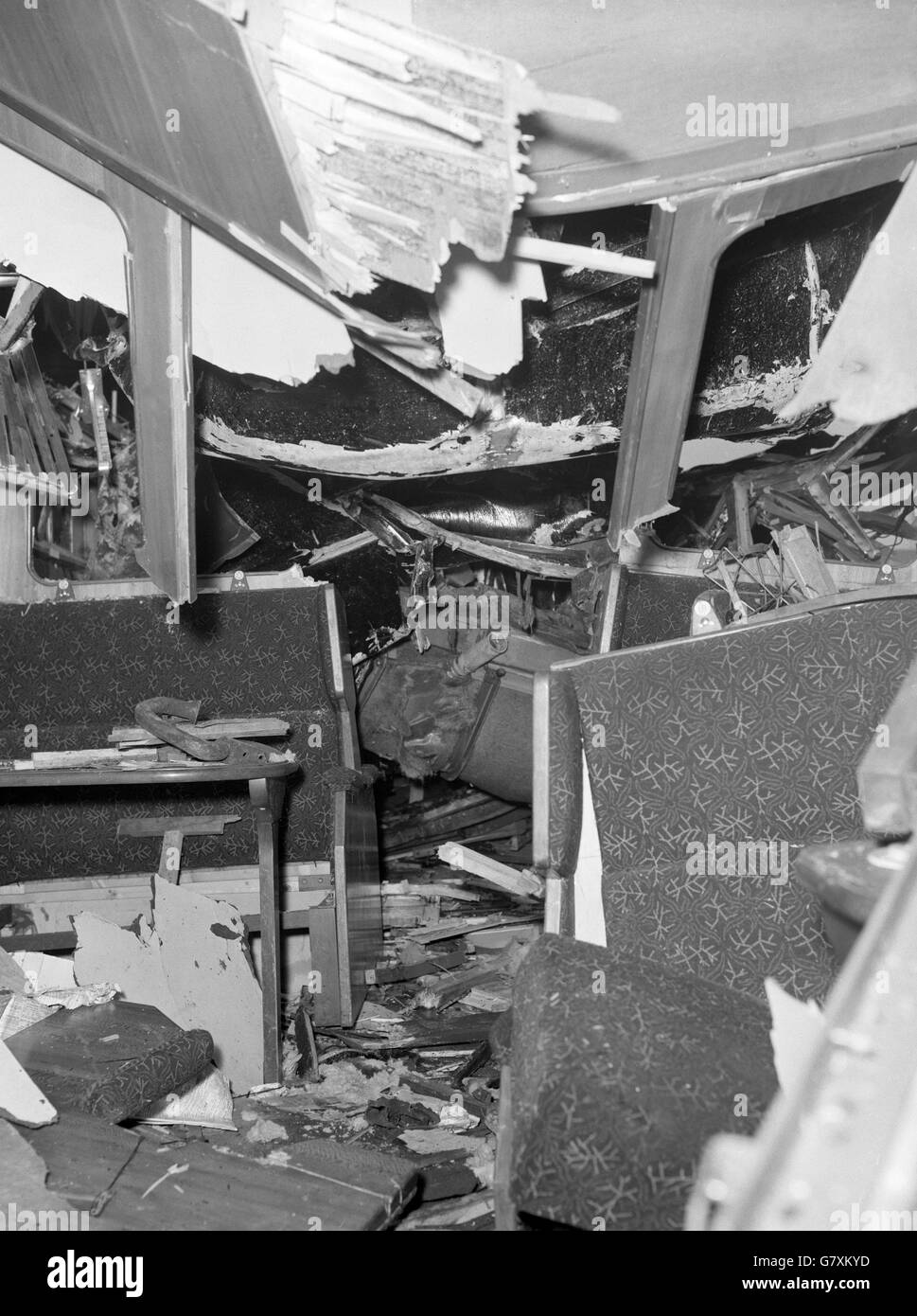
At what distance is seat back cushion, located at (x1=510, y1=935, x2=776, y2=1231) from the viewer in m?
1.17

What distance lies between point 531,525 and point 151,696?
1.43 m

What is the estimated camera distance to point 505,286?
1.93m

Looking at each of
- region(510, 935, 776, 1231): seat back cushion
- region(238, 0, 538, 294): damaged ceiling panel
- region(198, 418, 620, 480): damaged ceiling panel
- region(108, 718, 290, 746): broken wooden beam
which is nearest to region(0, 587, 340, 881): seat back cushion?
region(108, 718, 290, 746): broken wooden beam

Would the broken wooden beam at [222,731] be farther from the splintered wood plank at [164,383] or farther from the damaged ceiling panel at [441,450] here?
the damaged ceiling panel at [441,450]

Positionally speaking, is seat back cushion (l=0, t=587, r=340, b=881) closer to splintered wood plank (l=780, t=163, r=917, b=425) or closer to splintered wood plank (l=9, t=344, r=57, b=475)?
splintered wood plank (l=9, t=344, r=57, b=475)

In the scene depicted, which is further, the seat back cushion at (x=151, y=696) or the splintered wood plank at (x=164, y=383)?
the seat back cushion at (x=151, y=696)

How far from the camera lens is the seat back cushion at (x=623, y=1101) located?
1.17m

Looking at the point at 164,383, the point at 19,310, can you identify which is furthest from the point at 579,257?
the point at 19,310

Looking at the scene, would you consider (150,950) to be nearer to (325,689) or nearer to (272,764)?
(272,764)

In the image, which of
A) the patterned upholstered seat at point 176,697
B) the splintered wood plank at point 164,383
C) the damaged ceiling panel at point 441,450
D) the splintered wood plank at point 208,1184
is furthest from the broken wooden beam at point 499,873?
the splintered wood plank at point 208,1184

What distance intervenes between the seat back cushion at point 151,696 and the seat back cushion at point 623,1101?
7.43 feet

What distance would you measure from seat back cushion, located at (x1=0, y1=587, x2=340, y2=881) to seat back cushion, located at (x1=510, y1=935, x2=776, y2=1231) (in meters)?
2.26
